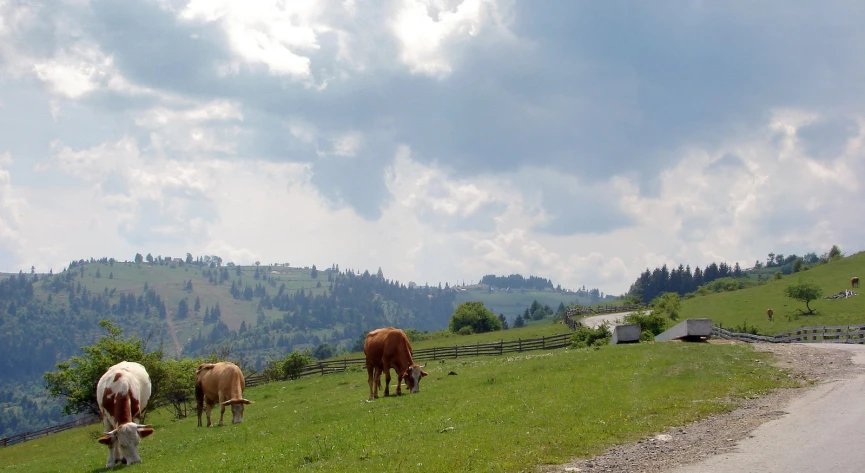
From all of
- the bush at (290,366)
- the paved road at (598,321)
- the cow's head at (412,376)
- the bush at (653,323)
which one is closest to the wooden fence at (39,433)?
the bush at (290,366)

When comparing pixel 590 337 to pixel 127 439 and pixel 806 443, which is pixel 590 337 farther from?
pixel 127 439

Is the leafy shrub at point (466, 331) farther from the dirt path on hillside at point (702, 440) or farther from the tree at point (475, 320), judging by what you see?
the dirt path on hillside at point (702, 440)

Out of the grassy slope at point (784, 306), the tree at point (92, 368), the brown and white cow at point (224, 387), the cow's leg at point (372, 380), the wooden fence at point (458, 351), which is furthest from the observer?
the grassy slope at point (784, 306)

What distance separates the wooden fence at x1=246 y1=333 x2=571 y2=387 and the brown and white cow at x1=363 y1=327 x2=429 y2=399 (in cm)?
2796

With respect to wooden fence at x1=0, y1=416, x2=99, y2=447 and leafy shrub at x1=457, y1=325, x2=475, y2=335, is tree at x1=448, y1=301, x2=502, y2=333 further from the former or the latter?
wooden fence at x1=0, y1=416, x2=99, y2=447

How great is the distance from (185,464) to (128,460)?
257 cm

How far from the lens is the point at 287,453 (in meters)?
15.0

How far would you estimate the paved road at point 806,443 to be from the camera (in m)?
11.0

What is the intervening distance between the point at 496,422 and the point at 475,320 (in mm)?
81589

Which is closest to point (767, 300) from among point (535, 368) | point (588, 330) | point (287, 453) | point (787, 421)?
point (588, 330)

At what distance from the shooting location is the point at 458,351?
5738 centimetres

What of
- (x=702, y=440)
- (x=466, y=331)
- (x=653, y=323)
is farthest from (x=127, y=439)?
(x=466, y=331)

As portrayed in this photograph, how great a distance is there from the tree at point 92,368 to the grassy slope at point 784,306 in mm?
49893

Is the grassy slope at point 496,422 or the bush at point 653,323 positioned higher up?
the bush at point 653,323
